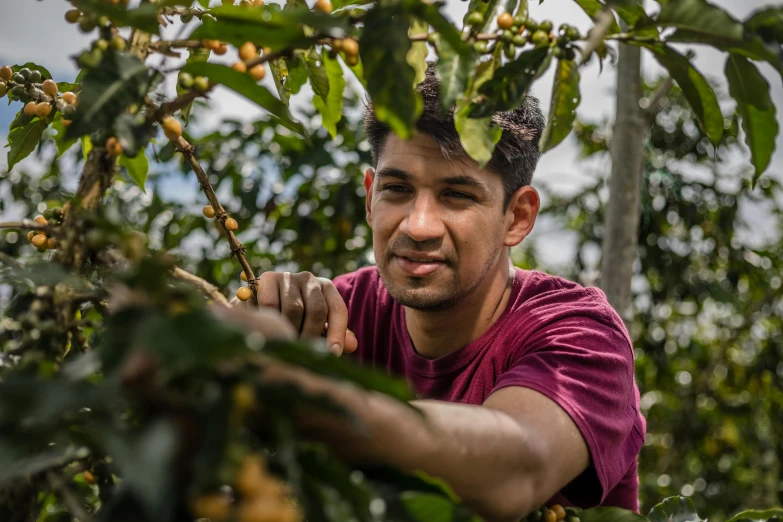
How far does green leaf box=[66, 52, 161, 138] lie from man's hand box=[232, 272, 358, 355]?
0.77 meters

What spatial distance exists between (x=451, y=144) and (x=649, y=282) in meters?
3.13

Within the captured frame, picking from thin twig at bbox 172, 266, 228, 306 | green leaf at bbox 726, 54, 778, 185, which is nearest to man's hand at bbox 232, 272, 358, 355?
thin twig at bbox 172, 266, 228, 306

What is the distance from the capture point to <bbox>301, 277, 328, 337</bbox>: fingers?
1.71 meters

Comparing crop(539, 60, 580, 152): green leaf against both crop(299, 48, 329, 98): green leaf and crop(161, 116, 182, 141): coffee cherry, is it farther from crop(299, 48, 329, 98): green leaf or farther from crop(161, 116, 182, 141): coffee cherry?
crop(161, 116, 182, 141): coffee cherry

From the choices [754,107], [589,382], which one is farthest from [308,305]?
[754,107]

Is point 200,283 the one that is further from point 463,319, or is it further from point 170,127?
point 463,319

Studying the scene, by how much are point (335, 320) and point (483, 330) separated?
0.48 meters

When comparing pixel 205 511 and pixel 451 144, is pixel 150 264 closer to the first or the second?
pixel 205 511

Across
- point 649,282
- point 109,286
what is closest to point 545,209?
point 649,282

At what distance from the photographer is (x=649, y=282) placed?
4.55 metres

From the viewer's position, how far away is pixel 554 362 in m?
1.48

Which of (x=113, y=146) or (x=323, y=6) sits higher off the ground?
(x=323, y=6)

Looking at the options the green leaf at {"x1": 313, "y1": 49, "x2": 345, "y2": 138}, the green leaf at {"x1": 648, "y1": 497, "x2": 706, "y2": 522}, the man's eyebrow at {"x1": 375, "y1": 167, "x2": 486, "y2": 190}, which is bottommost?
the green leaf at {"x1": 648, "y1": 497, "x2": 706, "y2": 522}

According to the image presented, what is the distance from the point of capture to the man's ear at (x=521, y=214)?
2.07m
